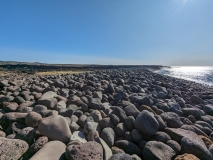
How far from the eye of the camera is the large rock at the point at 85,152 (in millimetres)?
2039

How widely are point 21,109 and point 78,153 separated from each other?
2.26 m

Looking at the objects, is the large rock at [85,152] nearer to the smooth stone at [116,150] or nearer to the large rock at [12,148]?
the smooth stone at [116,150]

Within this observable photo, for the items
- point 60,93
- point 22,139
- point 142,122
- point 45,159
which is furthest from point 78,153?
point 60,93

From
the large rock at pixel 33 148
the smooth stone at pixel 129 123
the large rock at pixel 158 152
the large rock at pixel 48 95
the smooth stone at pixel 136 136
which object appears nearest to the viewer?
the large rock at pixel 33 148

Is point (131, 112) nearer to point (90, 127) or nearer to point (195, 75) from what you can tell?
point (90, 127)

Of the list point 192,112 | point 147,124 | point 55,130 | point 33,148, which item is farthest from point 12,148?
point 192,112

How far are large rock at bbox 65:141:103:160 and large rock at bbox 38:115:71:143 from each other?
19.1 inches

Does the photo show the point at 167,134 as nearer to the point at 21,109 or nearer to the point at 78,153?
the point at 78,153

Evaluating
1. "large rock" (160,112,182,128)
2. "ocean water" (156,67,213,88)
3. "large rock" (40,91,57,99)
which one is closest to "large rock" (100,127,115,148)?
"large rock" (160,112,182,128)

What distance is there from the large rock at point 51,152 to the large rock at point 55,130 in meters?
0.27

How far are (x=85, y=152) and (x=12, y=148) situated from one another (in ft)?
3.03

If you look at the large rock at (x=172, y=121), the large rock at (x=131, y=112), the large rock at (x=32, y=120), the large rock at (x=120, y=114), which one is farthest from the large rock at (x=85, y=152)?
the large rock at (x=172, y=121)

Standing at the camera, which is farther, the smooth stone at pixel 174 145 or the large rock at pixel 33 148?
the smooth stone at pixel 174 145

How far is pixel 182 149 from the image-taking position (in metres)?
2.66
